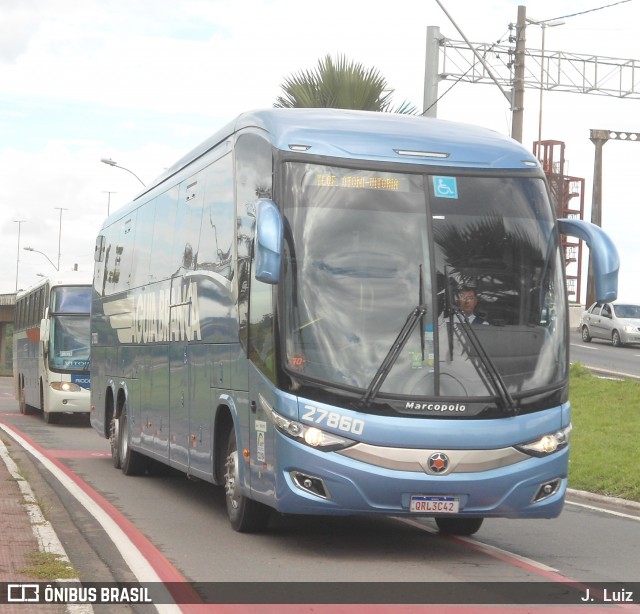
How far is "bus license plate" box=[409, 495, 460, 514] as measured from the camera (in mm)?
9820

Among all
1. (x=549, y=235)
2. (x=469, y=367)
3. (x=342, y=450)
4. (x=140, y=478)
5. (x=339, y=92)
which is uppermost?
(x=339, y=92)

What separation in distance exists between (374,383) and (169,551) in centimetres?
212

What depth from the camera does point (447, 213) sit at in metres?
10.3

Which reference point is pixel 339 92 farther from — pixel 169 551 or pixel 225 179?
pixel 169 551

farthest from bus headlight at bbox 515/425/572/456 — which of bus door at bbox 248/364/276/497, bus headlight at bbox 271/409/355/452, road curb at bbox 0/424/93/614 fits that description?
road curb at bbox 0/424/93/614

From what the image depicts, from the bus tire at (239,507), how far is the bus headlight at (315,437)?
1568 mm

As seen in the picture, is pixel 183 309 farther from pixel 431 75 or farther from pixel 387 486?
pixel 431 75

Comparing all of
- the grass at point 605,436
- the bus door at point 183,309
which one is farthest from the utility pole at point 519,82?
the bus door at point 183,309

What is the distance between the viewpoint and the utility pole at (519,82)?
24109mm

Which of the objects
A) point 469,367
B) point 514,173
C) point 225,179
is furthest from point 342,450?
point 225,179

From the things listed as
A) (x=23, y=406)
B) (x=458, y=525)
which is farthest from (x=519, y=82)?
(x=23, y=406)

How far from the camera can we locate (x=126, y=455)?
702 inches

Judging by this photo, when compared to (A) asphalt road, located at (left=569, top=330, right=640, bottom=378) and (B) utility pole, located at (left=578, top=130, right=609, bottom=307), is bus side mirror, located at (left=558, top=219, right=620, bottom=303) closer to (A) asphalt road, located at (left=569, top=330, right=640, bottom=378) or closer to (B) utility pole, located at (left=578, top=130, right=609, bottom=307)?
(A) asphalt road, located at (left=569, top=330, right=640, bottom=378)

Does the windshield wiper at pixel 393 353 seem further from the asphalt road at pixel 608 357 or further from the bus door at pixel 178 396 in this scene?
the asphalt road at pixel 608 357
